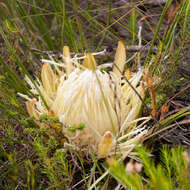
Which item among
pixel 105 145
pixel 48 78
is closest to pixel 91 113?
pixel 105 145

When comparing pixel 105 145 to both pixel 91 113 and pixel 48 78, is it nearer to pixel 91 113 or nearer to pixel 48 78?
pixel 91 113

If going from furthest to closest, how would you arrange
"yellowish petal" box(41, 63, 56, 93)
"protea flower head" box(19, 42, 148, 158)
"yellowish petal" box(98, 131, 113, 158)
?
"yellowish petal" box(41, 63, 56, 93) → "protea flower head" box(19, 42, 148, 158) → "yellowish petal" box(98, 131, 113, 158)

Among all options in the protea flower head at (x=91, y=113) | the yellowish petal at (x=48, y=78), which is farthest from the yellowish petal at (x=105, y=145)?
the yellowish petal at (x=48, y=78)

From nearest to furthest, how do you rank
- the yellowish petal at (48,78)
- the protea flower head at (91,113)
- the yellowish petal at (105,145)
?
the yellowish petal at (105,145) → the protea flower head at (91,113) → the yellowish petal at (48,78)

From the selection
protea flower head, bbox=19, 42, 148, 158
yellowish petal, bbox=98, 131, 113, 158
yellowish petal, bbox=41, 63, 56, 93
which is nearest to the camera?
yellowish petal, bbox=98, 131, 113, 158

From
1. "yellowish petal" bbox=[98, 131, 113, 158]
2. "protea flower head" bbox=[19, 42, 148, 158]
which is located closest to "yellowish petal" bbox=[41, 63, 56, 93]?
"protea flower head" bbox=[19, 42, 148, 158]

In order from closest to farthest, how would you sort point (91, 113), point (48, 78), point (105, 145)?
point (105, 145)
point (91, 113)
point (48, 78)

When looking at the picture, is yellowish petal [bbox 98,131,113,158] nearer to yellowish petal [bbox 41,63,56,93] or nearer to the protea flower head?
the protea flower head

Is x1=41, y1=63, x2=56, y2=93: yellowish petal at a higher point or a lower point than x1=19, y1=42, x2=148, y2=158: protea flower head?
higher

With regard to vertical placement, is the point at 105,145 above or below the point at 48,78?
below

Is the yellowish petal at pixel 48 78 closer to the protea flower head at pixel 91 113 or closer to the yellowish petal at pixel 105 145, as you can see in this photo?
the protea flower head at pixel 91 113

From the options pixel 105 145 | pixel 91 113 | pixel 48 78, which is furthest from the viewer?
pixel 48 78

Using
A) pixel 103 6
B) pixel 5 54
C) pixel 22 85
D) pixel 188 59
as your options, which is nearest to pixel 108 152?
pixel 22 85
